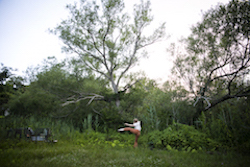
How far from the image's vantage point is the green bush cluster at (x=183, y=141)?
19.4 feet

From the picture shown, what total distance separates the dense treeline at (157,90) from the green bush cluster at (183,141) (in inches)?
1.6

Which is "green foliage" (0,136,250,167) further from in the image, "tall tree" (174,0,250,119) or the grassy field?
"tall tree" (174,0,250,119)

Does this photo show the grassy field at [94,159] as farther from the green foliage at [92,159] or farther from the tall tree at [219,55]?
the tall tree at [219,55]

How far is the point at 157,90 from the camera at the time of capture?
10.6 meters

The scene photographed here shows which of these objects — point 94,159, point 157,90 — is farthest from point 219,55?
point 94,159

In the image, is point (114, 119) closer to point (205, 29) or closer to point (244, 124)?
point (244, 124)

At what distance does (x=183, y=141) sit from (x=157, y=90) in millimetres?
4885

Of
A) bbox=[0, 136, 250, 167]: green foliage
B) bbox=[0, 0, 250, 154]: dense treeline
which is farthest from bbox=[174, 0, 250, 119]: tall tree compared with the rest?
bbox=[0, 136, 250, 167]: green foliage

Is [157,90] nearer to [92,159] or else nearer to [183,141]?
[183,141]

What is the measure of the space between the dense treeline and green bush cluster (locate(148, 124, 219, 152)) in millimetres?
41

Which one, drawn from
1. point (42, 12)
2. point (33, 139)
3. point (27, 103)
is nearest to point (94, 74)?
point (27, 103)

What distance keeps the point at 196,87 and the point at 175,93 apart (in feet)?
4.20

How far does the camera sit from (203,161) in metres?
4.55

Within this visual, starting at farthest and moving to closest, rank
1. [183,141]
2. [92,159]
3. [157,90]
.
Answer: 1. [157,90]
2. [183,141]
3. [92,159]
